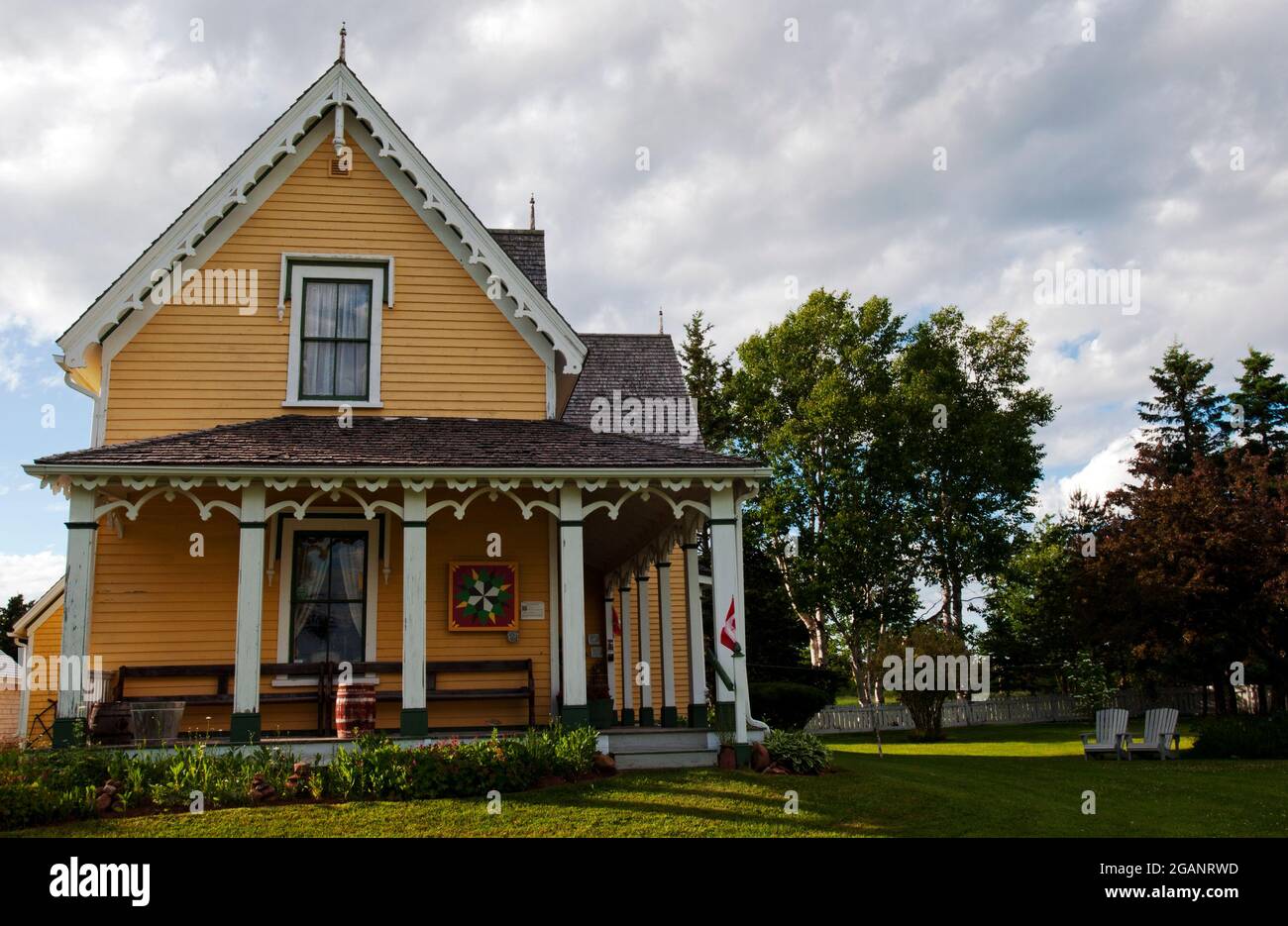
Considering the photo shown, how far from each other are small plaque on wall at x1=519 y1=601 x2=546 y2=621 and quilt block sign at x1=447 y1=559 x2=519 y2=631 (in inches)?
4.3

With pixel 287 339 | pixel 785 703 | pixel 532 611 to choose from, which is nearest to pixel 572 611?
pixel 532 611

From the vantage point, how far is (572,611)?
1315cm

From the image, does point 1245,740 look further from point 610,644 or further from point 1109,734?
point 610,644

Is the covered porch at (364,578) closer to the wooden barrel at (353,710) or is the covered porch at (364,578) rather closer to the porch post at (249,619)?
the porch post at (249,619)

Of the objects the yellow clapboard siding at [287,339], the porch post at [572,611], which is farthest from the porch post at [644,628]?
the porch post at [572,611]

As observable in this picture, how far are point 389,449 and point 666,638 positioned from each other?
6773 millimetres

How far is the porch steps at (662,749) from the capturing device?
12.9 metres

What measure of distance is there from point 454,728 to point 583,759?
3.04 m

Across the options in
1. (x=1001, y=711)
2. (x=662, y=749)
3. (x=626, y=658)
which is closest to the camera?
(x=662, y=749)

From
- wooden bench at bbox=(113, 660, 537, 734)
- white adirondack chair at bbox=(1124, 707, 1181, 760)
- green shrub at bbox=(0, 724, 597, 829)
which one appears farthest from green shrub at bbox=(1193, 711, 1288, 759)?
green shrub at bbox=(0, 724, 597, 829)

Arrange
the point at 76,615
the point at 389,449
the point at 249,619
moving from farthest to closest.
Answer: the point at 389,449, the point at 249,619, the point at 76,615

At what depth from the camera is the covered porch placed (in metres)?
12.7
